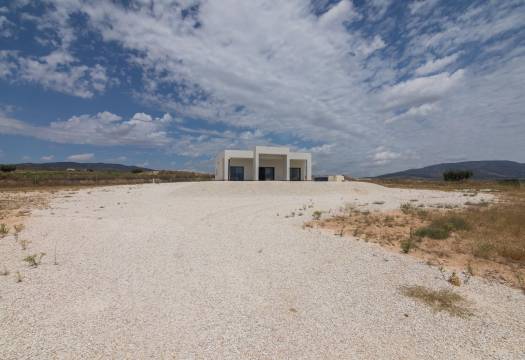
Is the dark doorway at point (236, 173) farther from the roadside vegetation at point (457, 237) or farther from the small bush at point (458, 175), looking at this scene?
the small bush at point (458, 175)

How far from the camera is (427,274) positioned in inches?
211

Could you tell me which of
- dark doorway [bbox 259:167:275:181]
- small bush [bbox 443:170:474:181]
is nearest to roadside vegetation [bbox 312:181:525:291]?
dark doorway [bbox 259:167:275:181]

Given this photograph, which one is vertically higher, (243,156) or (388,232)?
(243,156)

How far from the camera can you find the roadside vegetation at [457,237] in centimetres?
582

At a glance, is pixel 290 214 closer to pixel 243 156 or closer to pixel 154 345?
pixel 154 345

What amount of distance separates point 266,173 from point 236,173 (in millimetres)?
3980

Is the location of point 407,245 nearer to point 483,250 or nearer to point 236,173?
point 483,250

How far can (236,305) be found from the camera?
4.09 m

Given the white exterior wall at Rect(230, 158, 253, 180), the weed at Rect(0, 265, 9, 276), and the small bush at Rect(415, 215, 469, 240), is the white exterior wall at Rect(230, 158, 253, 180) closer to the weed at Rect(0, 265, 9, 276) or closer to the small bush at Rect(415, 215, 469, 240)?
the small bush at Rect(415, 215, 469, 240)

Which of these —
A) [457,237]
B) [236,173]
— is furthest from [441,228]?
[236,173]

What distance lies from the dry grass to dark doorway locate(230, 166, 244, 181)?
30.4m

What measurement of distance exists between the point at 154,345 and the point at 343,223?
27.1ft

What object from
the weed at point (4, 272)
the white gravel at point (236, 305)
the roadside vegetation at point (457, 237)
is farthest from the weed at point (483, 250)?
the weed at point (4, 272)

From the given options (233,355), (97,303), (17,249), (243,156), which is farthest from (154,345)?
(243,156)
